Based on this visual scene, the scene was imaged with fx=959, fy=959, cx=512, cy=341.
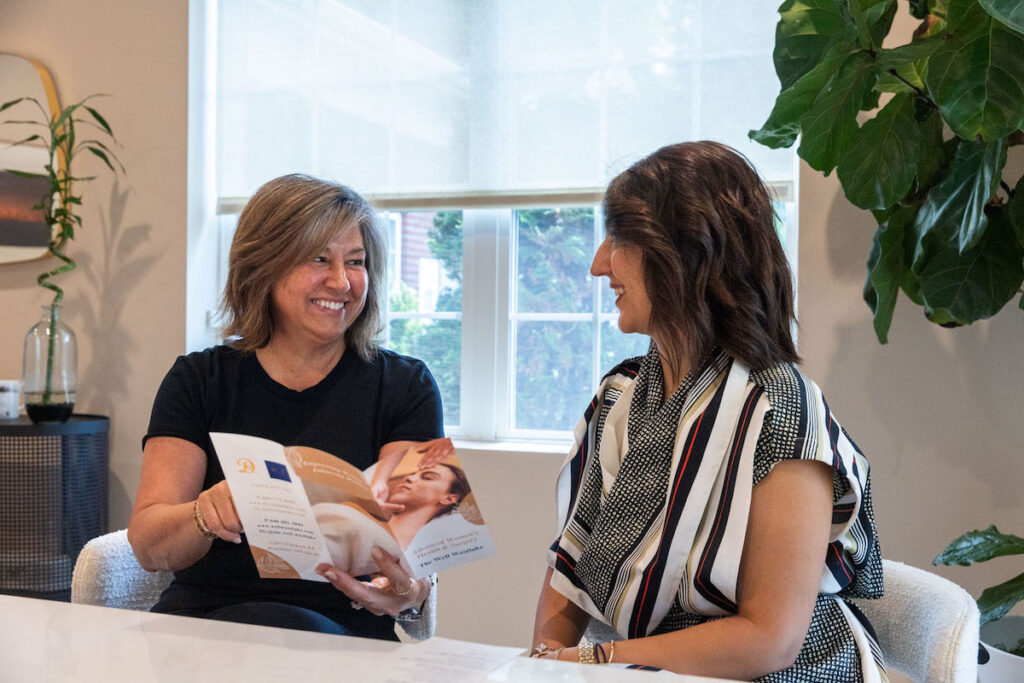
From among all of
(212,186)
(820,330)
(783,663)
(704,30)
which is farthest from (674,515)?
(212,186)

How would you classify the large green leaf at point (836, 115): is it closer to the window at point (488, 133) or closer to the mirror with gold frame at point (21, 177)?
the window at point (488, 133)

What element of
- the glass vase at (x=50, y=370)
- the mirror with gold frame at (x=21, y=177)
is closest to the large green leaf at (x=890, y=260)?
the glass vase at (x=50, y=370)

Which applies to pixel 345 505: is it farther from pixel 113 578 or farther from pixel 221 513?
pixel 113 578

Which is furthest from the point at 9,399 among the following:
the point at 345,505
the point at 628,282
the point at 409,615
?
the point at 628,282

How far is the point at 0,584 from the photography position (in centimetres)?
310

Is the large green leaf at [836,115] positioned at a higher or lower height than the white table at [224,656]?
higher

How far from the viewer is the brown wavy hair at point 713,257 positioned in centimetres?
136

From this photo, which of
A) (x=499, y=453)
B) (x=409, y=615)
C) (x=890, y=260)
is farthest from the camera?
(x=499, y=453)

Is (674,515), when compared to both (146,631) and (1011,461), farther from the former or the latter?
(1011,461)

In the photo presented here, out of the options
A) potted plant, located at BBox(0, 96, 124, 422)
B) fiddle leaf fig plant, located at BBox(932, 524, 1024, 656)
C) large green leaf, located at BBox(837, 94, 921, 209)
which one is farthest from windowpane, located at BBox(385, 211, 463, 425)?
fiddle leaf fig plant, located at BBox(932, 524, 1024, 656)

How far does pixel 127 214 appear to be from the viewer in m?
3.38

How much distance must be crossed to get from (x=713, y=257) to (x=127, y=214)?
2.63m

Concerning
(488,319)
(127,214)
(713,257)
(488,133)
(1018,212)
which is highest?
(488,133)

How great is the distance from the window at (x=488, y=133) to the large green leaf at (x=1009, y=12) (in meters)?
1.31
